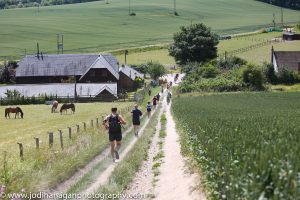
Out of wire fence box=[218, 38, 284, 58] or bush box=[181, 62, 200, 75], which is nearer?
bush box=[181, 62, 200, 75]

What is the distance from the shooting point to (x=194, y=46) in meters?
97.1

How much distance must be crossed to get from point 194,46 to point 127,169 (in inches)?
3207

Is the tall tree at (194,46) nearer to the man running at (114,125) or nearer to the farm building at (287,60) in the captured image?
the farm building at (287,60)

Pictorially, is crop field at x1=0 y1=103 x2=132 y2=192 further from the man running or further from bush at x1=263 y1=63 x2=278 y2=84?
bush at x1=263 y1=63 x2=278 y2=84

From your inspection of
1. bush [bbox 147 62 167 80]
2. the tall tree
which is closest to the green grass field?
bush [bbox 147 62 167 80]

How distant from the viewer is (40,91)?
2872 inches

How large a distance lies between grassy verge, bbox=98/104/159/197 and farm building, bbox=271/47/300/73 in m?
56.7

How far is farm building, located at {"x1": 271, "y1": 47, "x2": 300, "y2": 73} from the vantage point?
77.5 metres

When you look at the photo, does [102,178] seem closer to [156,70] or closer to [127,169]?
[127,169]

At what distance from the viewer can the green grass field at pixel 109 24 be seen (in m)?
135

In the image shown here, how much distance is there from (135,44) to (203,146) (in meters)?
118

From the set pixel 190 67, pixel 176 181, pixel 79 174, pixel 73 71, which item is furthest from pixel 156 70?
pixel 176 181

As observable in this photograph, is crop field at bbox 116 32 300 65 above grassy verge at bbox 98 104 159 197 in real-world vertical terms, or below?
above

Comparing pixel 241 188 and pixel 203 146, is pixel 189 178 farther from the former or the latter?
pixel 241 188
